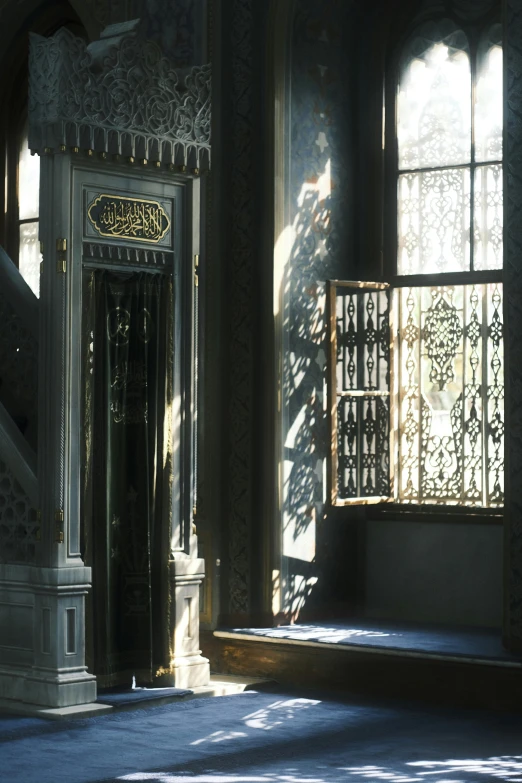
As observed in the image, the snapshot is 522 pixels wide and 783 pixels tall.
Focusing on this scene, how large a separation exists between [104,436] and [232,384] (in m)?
1.16

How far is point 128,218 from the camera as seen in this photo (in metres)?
6.30

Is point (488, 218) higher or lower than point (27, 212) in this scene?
lower

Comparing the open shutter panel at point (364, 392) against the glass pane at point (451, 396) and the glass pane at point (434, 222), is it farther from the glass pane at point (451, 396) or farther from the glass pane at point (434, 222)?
the glass pane at point (434, 222)

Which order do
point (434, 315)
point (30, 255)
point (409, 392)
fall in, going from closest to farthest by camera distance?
point (434, 315) < point (409, 392) < point (30, 255)

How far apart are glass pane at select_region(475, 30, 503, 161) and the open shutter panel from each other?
0.86 meters

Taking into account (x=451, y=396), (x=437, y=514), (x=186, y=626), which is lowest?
(x=186, y=626)

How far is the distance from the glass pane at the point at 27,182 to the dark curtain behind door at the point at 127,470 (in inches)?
124

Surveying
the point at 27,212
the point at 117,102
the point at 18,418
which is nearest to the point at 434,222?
the point at 117,102

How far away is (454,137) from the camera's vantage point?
7.27 m

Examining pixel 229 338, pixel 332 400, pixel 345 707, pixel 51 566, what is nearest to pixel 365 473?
pixel 332 400

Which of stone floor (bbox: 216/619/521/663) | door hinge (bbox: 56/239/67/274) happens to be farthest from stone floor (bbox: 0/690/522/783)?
door hinge (bbox: 56/239/67/274)

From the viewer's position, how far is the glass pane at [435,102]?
7.25 meters

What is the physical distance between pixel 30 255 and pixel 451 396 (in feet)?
11.1

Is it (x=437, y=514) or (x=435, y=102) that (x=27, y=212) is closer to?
(x=435, y=102)
